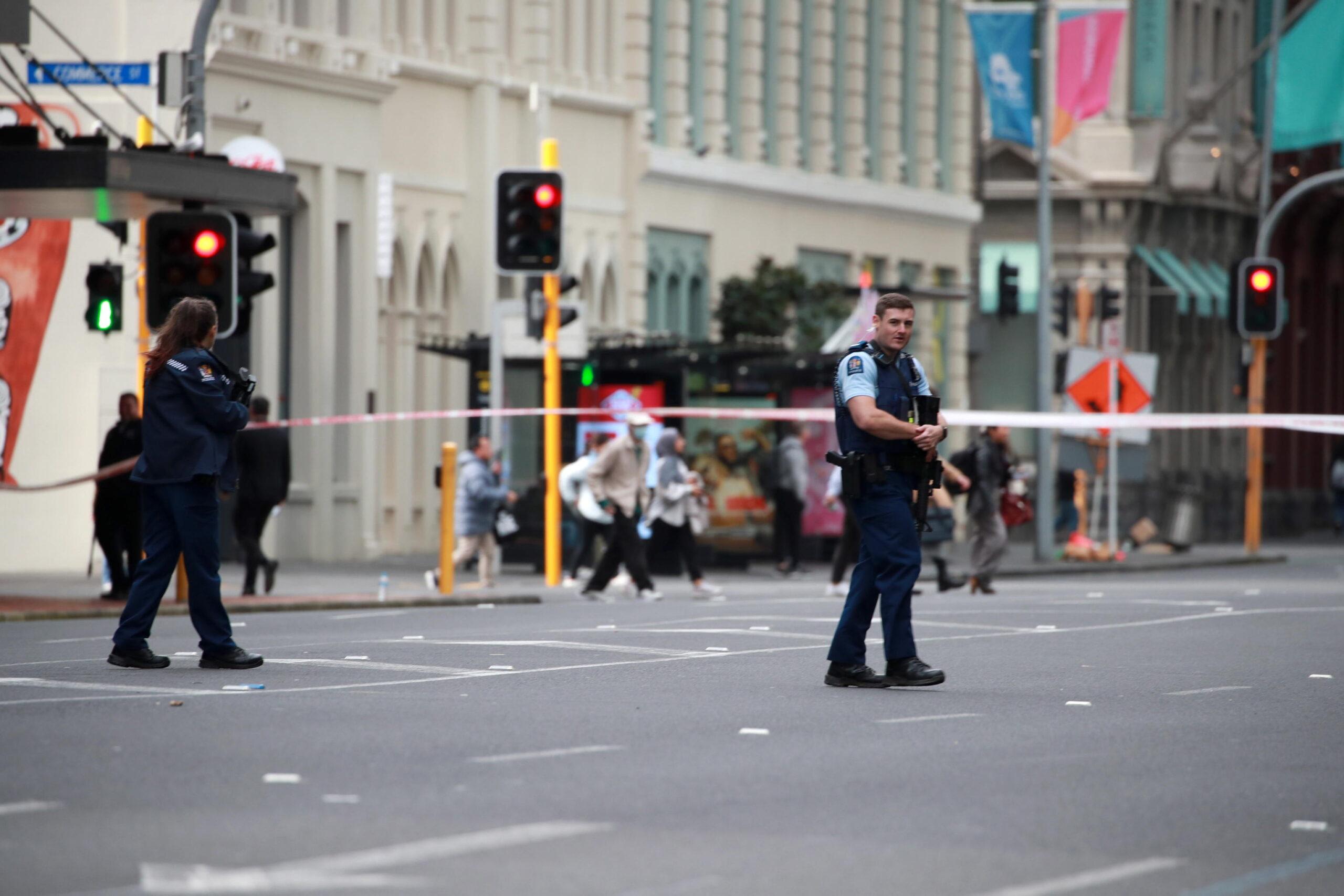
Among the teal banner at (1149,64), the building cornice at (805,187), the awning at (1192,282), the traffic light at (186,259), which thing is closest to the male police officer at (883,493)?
the traffic light at (186,259)

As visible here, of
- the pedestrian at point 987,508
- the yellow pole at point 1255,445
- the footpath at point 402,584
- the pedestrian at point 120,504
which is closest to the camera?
the footpath at point 402,584

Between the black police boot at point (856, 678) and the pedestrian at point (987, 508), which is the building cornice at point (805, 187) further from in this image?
the black police boot at point (856, 678)

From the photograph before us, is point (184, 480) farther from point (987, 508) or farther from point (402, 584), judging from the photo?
point (402, 584)

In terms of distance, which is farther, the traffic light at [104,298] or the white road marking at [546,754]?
the traffic light at [104,298]

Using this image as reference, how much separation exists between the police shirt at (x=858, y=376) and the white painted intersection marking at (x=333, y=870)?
16.7 ft

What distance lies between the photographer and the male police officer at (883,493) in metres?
13.1

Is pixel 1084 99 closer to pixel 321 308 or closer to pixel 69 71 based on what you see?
pixel 321 308

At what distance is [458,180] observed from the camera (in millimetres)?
38156

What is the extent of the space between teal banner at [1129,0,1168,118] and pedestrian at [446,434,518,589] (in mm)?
32363

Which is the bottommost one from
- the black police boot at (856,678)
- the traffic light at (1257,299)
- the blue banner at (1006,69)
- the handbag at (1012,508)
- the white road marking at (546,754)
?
the white road marking at (546,754)

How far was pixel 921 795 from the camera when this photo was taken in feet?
30.8

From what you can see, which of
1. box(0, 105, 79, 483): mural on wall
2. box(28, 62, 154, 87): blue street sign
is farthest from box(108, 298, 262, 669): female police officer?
box(0, 105, 79, 483): mural on wall

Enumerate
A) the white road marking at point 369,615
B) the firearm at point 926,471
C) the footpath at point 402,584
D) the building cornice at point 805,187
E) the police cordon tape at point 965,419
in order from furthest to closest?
1. the building cornice at point 805,187
2. the police cordon tape at point 965,419
3. the footpath at point 402,584
4. the white road marking at point 369,615
5. the firearm at point 926,471

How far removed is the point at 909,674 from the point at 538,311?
13.3 m
